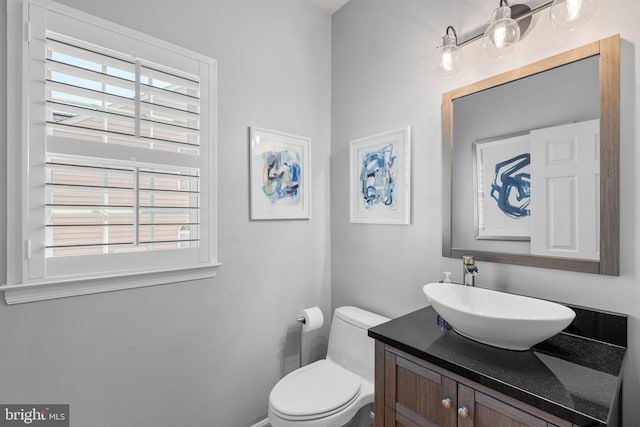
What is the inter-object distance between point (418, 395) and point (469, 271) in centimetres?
58

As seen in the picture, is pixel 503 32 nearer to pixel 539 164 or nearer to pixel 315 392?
pixel 539 164

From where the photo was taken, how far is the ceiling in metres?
2.14

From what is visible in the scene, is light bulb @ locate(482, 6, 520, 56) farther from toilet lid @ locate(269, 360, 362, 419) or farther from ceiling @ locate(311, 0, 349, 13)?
toilet lid @ locate(269, 360, 362, 419)

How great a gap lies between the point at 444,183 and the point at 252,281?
4.09 ft

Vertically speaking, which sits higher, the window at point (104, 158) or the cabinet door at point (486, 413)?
the window at point (104, 158)

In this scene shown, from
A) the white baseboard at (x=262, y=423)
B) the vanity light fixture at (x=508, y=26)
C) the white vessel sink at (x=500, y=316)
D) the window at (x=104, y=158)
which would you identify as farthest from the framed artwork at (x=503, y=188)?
the white baseboard at (x=262, y=423)

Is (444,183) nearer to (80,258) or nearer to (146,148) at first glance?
(146,148)

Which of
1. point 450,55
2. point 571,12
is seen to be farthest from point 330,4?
point 571,12

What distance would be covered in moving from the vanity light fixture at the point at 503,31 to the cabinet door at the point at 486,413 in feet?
4.16

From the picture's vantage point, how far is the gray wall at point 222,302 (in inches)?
51.3

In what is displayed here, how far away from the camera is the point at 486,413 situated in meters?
0.88
